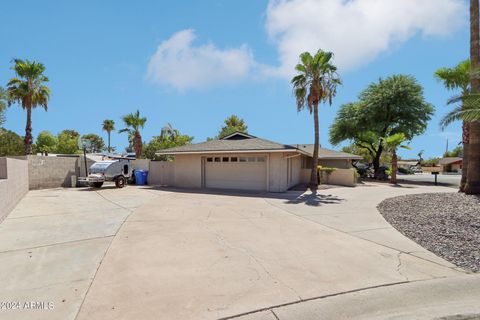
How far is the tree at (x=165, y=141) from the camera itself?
3186 centimetres

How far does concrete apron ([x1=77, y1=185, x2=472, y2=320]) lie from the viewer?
3.60 meters

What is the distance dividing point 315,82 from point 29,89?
19.2m

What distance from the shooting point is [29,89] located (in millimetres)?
19438

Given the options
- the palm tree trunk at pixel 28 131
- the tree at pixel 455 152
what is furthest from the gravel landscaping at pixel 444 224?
the tree at pixel 455 152

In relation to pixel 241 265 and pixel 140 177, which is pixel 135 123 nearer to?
pixel 140 177

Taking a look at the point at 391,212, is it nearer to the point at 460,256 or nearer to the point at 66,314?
the point at 460,256

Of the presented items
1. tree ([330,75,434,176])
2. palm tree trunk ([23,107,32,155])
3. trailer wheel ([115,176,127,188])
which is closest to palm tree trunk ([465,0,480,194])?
tree ([330,75,434,176])

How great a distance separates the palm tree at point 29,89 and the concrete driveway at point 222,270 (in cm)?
1472

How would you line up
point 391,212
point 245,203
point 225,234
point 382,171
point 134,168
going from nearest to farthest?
point 225,234 → point 391,212 → point 245,203 → point 134,168 → point 382,171

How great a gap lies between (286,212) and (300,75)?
408 inches

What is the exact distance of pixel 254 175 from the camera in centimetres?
1709

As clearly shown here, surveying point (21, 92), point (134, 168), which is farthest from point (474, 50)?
point (21, 92)

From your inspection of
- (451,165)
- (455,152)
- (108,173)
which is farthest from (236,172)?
(455,152)

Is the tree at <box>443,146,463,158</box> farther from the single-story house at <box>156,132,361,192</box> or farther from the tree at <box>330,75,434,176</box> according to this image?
the single-story house at <box>156,132,361,192</box>
